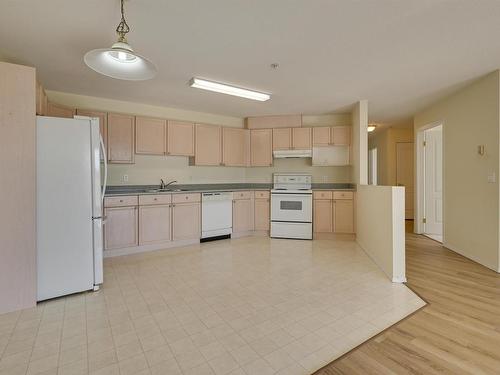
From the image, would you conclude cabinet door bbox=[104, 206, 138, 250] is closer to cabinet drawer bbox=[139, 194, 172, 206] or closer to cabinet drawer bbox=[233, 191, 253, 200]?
cabinet drawer bbox=[139, 194, 172, 206]

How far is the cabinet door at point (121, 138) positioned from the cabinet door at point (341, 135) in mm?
3544

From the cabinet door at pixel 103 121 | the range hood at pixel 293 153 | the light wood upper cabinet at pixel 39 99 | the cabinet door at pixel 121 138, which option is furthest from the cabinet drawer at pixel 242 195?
the light wood upper cabinet at pixel 39 99

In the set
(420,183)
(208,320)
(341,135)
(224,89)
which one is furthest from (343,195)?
(208,320)

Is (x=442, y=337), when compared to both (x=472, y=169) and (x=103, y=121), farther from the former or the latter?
(x=103, y=121)

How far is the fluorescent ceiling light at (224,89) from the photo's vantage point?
3381 mm

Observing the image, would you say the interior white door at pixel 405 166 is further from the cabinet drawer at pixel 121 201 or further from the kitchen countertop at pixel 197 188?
the cabinet drawer at pixel 121 201

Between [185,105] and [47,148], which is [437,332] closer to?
[47,148]

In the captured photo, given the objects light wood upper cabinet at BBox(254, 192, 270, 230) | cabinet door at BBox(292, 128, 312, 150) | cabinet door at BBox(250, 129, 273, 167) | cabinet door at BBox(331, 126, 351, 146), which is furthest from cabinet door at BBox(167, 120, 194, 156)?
cabinet door at BBox(331, 126, 351, 146)

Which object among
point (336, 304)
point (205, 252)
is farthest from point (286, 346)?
point (205, 252)

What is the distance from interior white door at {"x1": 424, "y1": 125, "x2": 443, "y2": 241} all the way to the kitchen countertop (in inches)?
62.3

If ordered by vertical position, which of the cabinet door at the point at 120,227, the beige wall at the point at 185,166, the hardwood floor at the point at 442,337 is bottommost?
the hardwood floor at the point at 442,337

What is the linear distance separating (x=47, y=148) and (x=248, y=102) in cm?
290

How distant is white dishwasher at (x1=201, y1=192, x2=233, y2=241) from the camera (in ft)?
15.1

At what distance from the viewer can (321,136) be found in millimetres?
5027
